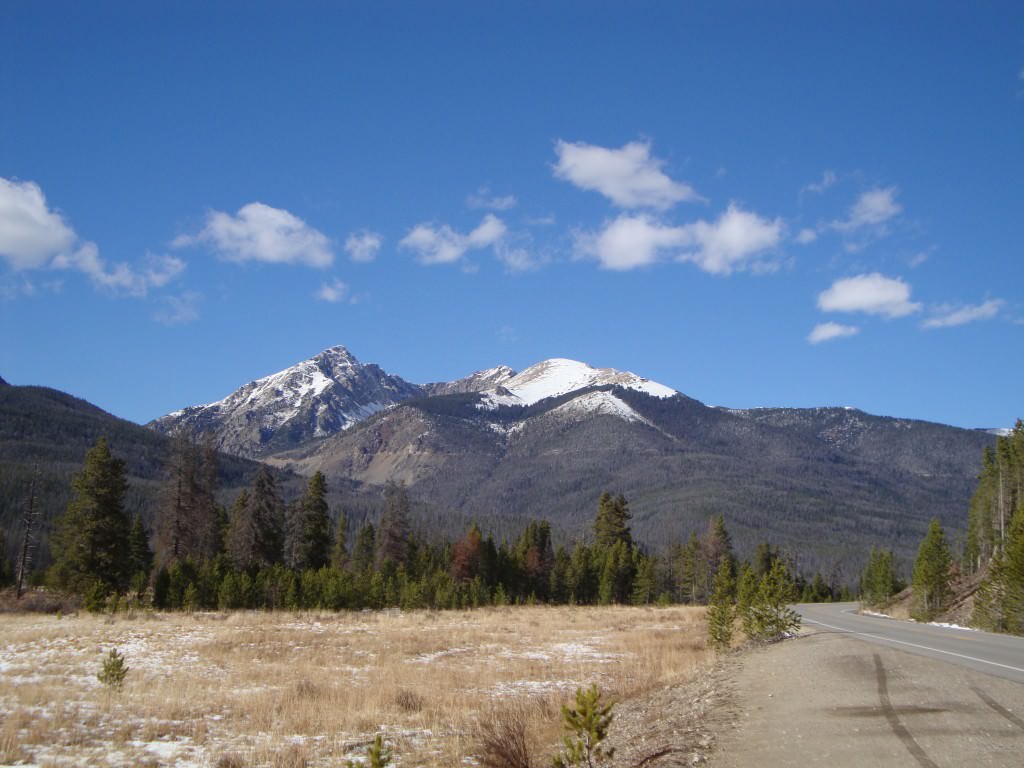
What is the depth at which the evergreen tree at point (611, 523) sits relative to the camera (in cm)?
7844

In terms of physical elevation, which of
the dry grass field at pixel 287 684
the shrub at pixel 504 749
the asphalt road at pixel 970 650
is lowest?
the dry grass field at pixel 287 684

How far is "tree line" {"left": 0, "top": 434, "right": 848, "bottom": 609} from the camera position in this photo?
137ft

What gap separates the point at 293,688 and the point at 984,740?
48.2 ft

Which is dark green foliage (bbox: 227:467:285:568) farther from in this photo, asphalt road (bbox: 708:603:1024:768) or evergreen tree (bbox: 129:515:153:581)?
asphalt road (bbox: 708:603:1024:768)

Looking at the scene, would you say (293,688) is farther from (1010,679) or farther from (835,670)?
(1010,679)

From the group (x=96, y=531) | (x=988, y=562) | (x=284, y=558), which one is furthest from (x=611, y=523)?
(x=96, y=531)

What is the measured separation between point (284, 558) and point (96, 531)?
1873 cm

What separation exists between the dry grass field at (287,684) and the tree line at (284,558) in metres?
6.28

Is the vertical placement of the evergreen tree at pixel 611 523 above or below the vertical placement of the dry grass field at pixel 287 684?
above

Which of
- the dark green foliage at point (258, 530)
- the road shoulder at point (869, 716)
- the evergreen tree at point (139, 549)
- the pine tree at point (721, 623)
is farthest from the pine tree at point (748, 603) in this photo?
the evergreen tree at point (139, 549)

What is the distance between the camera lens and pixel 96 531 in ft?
135

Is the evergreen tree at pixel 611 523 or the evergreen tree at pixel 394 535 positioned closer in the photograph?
the evergreen tree at pixel 394 535

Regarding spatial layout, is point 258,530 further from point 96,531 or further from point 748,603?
point 748,603

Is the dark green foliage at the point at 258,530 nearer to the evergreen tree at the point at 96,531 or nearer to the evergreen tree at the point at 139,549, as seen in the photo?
the evergreen tree at the point at 139,549
